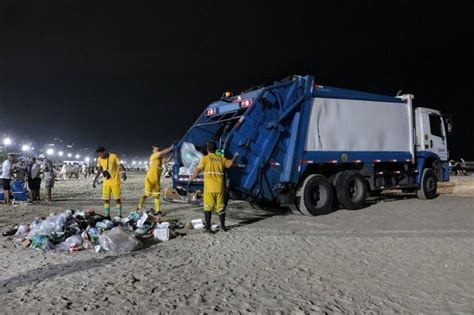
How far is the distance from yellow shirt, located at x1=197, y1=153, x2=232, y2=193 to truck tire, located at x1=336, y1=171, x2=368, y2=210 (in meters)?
3.28

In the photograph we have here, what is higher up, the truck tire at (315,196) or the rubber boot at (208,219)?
the truck tire at (315,196)

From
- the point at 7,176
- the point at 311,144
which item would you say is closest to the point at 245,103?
the point at 311,144

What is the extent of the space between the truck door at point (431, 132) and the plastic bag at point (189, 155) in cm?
620

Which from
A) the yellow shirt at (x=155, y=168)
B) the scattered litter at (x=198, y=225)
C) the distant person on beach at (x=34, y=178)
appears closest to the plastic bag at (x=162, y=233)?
the scattered litter at (x=198, y=225)

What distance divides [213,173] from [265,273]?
2.61m

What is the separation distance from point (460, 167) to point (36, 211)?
96.8ft

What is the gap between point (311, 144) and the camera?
8.33 m

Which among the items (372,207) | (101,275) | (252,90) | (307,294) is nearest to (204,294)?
(307,294)

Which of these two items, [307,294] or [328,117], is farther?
[328,117]

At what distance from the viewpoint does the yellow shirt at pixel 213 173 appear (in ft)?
21.7

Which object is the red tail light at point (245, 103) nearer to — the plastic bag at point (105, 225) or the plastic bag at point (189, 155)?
the plastic bag at point (189, 155)

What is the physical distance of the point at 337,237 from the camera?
620cm

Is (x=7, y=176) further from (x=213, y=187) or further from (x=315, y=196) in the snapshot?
(x=315, y=196)

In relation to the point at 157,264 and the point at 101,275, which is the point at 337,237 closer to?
the point at 157,264
